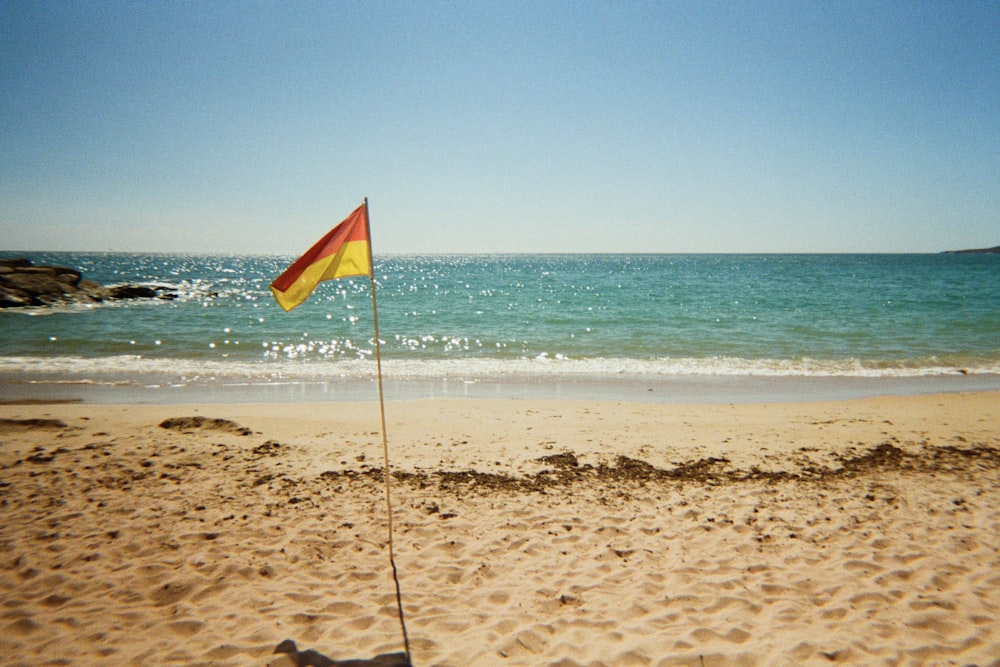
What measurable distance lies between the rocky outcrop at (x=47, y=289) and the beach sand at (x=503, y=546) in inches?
1188

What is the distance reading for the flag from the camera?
525 centimetres

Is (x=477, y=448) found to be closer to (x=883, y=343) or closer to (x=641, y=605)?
(x=641, y=605)

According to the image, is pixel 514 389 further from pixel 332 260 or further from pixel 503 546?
pixel 332 260

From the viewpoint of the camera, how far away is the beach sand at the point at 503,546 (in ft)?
13.3

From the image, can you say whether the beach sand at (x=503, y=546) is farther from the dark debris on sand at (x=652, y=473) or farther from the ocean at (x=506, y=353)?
the ocean at (x=506, y=353)

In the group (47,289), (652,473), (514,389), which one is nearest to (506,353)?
(514,389)

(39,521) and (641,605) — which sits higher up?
(39,521)

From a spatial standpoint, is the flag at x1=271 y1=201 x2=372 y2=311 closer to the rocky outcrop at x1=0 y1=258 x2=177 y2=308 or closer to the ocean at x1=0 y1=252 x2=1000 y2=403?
the ocean at x1=0 y1=252 x2=1000 y2=403

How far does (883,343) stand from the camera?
20.4 m

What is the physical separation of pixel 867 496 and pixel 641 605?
166 inches

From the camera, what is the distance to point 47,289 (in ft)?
108

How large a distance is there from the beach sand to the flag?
2819mm

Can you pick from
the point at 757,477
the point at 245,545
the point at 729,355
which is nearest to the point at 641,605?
the point at 757,477

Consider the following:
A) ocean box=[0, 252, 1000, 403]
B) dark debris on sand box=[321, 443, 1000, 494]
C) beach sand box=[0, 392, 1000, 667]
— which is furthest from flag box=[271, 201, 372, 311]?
ocean box=[0, 252, 1000, 403]
